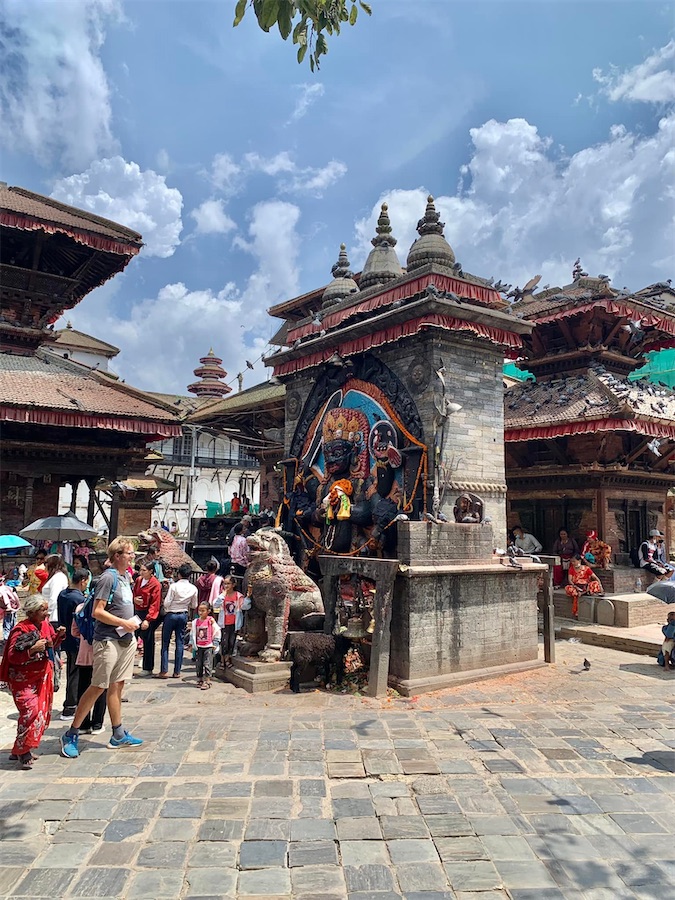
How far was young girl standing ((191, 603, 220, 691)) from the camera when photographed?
8.49 m

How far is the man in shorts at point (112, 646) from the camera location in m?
5.63

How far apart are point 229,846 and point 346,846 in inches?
32.4

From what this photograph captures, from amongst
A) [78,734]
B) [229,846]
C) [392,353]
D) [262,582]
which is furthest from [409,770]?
[392,353]

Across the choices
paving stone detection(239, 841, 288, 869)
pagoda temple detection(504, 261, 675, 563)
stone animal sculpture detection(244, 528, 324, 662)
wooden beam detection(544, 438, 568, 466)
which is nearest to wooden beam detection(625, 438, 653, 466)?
pagoda temple detection(504, 261, 675, 563)

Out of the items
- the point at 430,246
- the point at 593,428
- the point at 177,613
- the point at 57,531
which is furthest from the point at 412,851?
the point at 593,428

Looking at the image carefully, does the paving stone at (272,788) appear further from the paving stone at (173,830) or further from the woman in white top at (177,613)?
the woman in white top at (177,613)

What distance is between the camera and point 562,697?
8.30 m

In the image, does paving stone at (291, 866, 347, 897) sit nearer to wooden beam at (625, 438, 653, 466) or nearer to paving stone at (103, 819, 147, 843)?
paving stone at (103, 819, 147, 843)

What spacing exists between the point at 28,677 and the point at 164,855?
2280 mm

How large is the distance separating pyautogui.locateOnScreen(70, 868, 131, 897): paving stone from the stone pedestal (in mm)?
5006

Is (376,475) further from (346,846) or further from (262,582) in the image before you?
(346,846)

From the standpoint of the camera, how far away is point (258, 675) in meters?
8.34

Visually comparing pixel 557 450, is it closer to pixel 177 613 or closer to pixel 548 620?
pixel 548 620

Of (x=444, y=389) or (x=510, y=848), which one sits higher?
(x=444, y=389)
